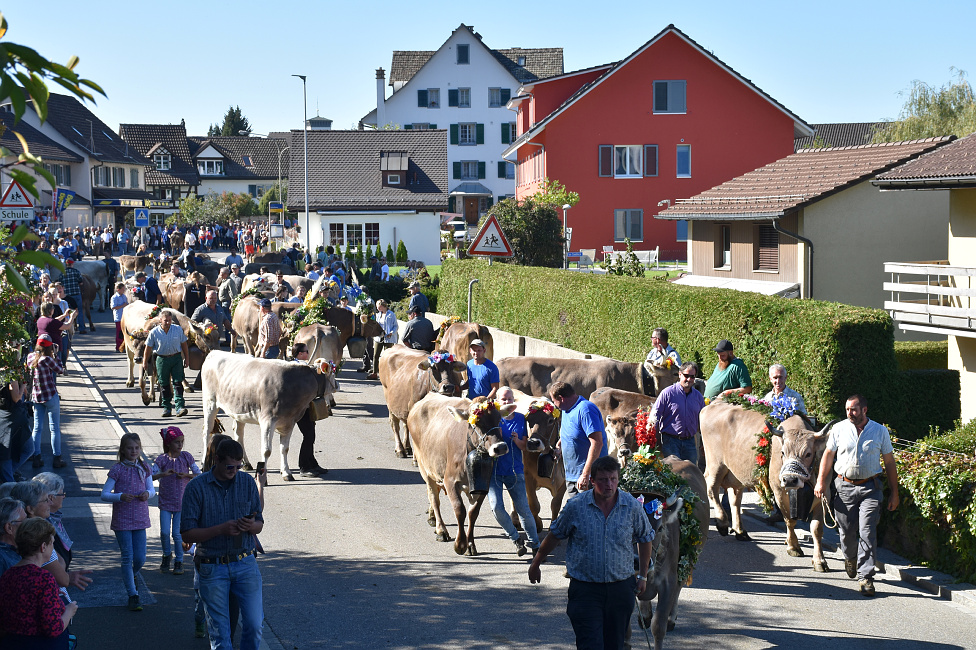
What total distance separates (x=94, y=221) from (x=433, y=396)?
69416 mm

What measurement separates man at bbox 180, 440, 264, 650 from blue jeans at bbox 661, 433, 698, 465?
5.46 m

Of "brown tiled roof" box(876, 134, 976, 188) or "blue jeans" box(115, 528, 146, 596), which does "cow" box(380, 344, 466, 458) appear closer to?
"blue jeans" box(115, 528, 146, 596)

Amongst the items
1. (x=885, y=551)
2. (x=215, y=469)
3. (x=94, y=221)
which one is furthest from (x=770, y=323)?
(x=94, y=221)

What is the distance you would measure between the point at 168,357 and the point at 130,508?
913 cm

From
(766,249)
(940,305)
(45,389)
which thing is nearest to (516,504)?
(45,389)

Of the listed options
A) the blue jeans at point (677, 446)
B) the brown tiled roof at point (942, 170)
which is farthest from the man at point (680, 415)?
the brown tiled roof at point (942, 170)

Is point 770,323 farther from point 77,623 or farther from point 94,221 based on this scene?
point 94,221

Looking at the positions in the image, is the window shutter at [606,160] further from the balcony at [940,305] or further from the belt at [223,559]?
the belt at [223,559]

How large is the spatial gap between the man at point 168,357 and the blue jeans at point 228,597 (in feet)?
35.8

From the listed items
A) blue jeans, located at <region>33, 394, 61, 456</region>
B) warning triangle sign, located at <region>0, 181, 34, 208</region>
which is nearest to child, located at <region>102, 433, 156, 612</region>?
blue jeans, located at <region>33, 394, 61, 456</region>

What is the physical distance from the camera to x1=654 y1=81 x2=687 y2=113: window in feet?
163

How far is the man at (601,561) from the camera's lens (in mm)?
6777

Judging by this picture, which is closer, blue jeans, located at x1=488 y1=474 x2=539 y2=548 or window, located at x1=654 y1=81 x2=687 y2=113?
blue jeans, located at x1=488 y1=474 x2=539 y2=548

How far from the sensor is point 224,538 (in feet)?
23.6
